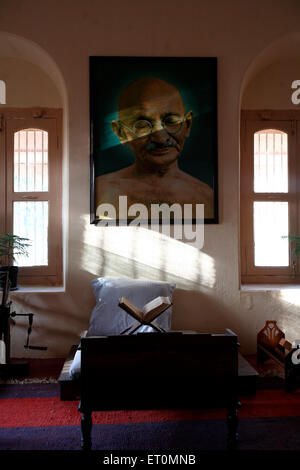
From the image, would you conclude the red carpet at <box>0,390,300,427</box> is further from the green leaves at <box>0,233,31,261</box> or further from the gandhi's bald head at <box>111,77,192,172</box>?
the gandhi's bald head at <box>111,77,192,172</box>

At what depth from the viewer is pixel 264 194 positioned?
4590mm

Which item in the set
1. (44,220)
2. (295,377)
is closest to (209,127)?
(44,220)

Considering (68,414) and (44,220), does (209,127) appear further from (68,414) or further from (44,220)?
(68,414)

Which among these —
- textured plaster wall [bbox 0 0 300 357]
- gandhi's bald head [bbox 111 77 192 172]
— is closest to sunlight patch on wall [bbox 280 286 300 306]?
textured plaster wall [bbox 0 0 300 357]

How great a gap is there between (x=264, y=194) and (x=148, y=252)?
5.20 feet

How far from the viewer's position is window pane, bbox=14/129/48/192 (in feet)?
14.6

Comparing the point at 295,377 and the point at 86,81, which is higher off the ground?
the point at 86,81

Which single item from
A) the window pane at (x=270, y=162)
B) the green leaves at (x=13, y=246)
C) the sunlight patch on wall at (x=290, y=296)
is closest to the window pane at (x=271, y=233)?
the window pane at (x=270, y=162)

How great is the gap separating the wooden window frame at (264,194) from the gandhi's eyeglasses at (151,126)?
2.96ft

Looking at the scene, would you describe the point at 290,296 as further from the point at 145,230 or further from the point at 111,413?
the point at 111,413

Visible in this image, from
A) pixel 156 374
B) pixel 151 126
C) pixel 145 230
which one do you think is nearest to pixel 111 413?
pixel 156 374

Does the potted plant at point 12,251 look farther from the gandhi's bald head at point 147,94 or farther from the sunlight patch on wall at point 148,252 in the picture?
the gandhi's bald head at point 147,94

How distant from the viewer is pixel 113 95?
406 cm

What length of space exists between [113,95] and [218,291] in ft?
7.56
